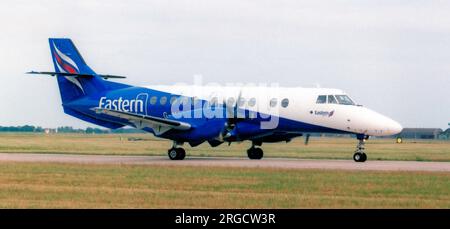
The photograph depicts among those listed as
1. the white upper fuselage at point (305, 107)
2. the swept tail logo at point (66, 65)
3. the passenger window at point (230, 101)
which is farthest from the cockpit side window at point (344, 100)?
the swept tail logo at point (66, 65)

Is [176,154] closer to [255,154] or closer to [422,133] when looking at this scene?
[255,154]

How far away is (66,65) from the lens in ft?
138

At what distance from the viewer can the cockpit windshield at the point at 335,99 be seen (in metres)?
36.4

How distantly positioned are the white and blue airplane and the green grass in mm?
5520

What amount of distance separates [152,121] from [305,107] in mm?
6914

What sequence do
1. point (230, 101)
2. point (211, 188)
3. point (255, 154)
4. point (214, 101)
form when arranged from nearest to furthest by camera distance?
point (211, 188) < point (230, 101) < point (214, 101) < point (255, 154)

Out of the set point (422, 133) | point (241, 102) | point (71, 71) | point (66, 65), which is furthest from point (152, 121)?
point (422, 133)

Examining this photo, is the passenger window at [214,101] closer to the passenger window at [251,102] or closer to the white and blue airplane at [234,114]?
the white and blue airplane at [234,114]

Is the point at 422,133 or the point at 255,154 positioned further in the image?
the point at 422,133

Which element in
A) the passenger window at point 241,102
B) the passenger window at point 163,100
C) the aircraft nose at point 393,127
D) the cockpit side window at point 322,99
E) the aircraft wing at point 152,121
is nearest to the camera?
the aircraft nose at point 393,127

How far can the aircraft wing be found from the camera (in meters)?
36.8
